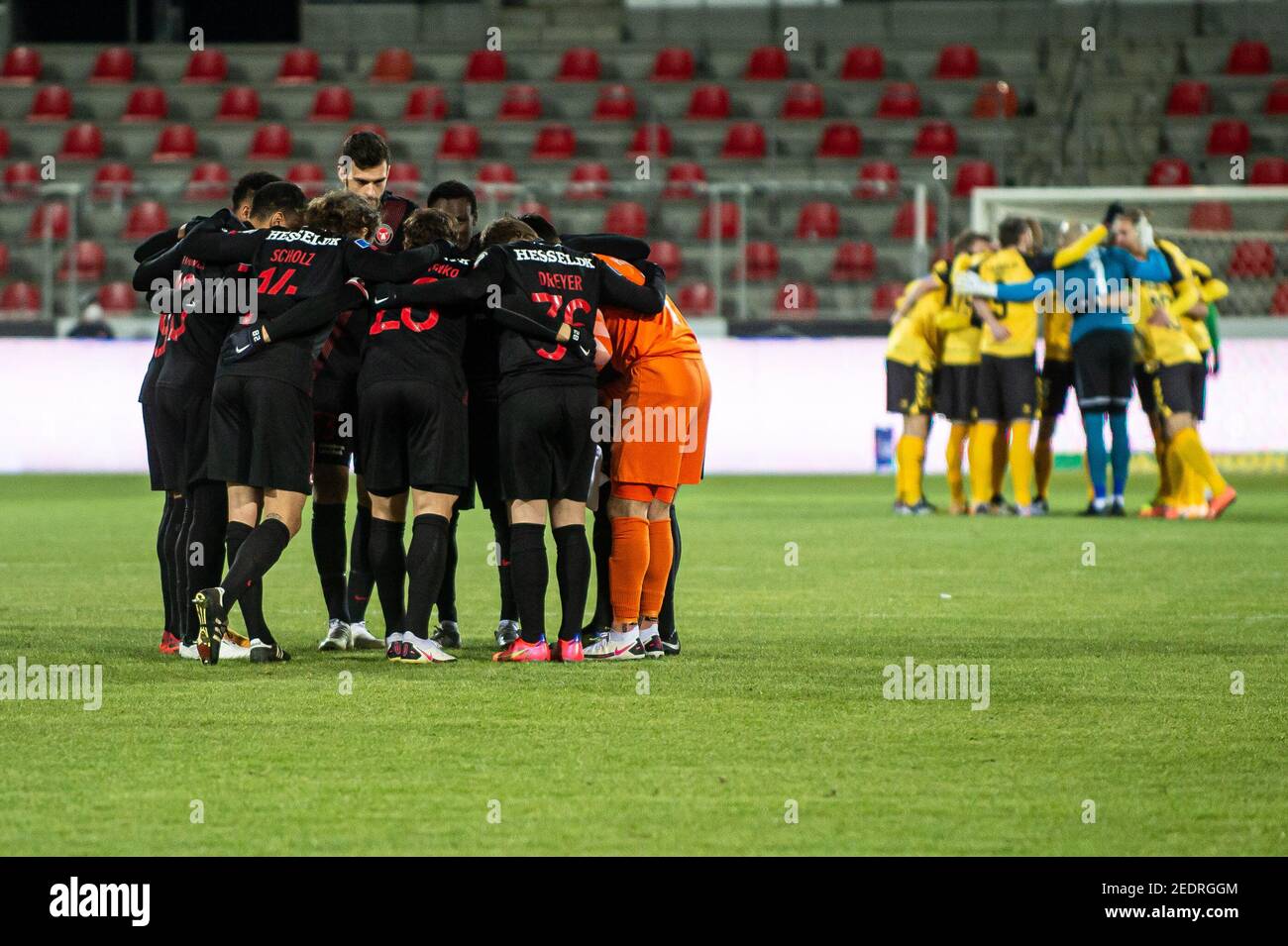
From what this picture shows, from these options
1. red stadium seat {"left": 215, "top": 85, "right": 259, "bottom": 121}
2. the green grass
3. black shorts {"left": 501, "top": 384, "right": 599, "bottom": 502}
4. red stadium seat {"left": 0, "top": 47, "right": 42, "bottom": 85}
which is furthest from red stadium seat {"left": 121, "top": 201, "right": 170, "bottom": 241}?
black shorts {"left": 501, "top": 384, "right": 599, "bottom": 502}

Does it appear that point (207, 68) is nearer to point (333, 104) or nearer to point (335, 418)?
point (333, 104)

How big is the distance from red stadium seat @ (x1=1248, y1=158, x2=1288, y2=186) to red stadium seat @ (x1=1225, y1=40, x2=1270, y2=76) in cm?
216

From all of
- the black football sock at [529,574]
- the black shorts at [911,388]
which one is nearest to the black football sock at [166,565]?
the black football sock at [529,574]

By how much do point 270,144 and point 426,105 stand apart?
2.12 m

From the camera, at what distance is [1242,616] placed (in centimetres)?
925

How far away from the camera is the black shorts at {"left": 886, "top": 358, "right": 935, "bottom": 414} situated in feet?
50.8

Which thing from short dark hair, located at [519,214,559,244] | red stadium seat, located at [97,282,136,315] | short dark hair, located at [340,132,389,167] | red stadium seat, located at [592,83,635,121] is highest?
red stadium seat, located at [592,83,635,121]

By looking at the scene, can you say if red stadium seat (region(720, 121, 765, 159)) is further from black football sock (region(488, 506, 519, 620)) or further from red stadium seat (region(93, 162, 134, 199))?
black football sock (region(488, 506, 519, 620))

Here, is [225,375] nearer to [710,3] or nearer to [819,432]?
[819,432]

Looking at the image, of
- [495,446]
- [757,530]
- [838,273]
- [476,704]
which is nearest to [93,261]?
[838,273]

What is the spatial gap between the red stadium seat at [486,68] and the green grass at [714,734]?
16.8 m

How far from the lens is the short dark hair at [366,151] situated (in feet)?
26.0

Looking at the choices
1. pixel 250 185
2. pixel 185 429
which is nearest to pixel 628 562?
pixel 185 429

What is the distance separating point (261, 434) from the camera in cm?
752
